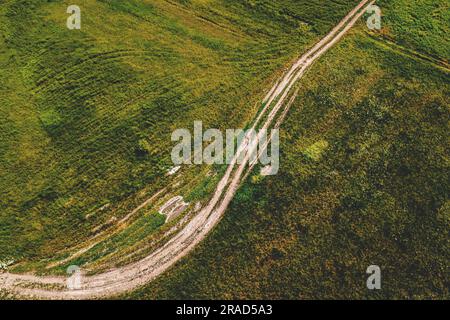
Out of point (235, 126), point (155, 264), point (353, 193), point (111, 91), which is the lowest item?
point (155, 264)

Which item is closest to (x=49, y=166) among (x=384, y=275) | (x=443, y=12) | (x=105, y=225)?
(x=105, y=225)

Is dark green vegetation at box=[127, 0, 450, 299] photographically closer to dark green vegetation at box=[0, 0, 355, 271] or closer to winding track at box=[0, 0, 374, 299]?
winding track at box=[0, 0, 374, 299]

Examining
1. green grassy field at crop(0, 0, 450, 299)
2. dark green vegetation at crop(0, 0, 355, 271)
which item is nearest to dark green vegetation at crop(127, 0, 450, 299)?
green grassy field at crop(0, 0, 450, 299)

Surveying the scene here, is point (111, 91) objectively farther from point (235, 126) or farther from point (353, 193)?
point (353, 193)

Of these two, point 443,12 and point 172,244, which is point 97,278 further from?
point 443,12

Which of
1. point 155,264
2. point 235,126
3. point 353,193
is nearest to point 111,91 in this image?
point 235,126

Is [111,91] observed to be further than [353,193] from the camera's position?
Yes
